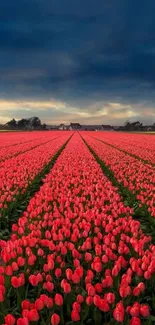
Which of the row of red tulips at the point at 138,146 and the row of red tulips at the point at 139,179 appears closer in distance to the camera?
the row of red tulips at the point at 139,179

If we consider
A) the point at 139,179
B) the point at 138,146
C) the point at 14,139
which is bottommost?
the point at 14,139

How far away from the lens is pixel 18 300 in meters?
3.88

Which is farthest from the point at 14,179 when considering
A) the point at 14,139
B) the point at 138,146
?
the point at 14,139

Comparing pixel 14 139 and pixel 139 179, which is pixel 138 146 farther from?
pixel 139 179

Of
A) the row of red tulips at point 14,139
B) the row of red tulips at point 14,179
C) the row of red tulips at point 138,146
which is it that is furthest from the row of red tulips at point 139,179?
the row of red tulips at point 14,139

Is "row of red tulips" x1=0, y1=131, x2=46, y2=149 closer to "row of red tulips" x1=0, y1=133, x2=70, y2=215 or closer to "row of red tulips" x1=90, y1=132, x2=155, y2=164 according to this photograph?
"row of red tulips" x1=90, y1=132, x2=155, y2=164

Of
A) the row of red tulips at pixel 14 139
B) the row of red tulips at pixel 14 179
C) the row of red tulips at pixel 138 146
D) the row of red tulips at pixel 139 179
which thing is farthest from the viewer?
the row of red tulips at pixel 14 139

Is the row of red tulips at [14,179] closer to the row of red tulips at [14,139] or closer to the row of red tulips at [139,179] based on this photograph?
the row of red tulips at [139,179]

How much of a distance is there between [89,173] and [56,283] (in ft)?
31.3

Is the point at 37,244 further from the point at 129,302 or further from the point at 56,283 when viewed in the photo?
the point at 129,302

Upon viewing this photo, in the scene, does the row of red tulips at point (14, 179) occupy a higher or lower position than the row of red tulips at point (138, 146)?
higher

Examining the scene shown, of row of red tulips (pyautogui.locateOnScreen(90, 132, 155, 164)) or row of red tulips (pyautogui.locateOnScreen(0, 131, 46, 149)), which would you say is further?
row of red tulips (pyautogui.locateOnScreen(0, 131, 46, 149))

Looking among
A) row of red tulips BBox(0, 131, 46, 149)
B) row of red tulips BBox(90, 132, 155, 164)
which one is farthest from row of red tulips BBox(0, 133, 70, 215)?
row of red tulips BBox(0, 131, 46, 149)

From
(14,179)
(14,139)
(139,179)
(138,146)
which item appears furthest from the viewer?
(14,139)
